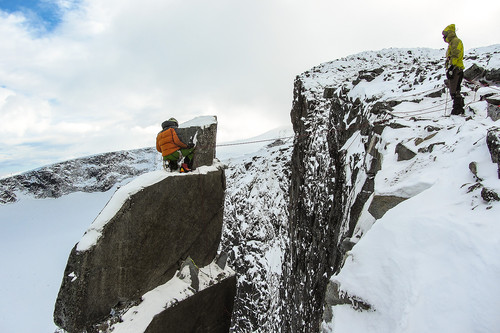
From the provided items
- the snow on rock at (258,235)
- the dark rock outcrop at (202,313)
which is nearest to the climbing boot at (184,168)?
the dark rock outcrop at (202,313)

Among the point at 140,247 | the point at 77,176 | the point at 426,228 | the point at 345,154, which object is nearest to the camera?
the point at 426,228

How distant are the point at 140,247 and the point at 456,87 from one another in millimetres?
6691

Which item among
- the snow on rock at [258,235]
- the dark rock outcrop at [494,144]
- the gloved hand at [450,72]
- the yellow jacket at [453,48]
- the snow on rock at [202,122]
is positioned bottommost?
the snow on rock at [258,235]

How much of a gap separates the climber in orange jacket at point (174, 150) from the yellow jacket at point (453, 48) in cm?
563

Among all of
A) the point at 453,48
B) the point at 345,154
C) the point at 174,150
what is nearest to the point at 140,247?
the point at 174,150

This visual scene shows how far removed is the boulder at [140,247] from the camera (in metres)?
4.51

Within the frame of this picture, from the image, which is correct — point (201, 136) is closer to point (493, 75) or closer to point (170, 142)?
point (170, 142)

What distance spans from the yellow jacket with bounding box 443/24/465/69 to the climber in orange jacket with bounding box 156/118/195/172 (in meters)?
5.63

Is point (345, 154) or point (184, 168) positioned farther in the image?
point (345, 154)

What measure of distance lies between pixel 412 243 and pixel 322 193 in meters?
6.65

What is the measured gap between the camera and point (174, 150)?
6.11m

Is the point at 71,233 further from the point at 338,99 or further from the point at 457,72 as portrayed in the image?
the point at 457,72

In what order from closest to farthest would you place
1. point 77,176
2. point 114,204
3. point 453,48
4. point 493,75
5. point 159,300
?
point 114,204 → point 159,300 → point 453,48 → point 493,75 → point 77,176

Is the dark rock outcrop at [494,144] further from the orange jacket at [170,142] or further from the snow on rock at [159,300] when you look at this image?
the snow on rock at [159,300]
